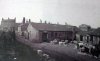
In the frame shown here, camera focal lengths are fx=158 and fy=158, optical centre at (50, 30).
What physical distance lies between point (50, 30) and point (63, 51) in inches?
16.4

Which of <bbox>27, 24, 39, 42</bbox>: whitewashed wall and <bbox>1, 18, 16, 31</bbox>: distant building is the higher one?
<bbox>1, 18, 16, 31</bbox>: distant building

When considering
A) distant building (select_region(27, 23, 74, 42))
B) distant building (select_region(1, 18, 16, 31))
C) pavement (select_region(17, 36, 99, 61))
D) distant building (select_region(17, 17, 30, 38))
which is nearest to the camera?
pavement (select_region(17, 36, 99, 61))

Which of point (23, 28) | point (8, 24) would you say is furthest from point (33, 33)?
point (8, 24)

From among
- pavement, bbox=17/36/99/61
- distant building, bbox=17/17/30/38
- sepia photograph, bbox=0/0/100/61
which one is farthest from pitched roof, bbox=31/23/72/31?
pavement, bbox=17/36/99/61

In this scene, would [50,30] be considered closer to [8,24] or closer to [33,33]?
[33,33]

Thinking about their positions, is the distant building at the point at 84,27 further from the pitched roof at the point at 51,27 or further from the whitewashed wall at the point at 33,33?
the whitewashed wall at the point at 33,33

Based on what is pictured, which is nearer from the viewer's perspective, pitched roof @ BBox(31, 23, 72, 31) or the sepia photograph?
the sepia photograph

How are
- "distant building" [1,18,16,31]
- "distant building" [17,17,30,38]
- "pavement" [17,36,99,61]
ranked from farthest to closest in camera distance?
"distant building" [1,18,16,31] → "distant building" [17,17,30,38] → "pavement" [17,36,99,61]

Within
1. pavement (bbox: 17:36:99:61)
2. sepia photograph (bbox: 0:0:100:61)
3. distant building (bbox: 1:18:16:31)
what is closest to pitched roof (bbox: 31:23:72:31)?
sepia photograph (bbox: 0:0:100:61)

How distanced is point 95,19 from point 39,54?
3.58 feet

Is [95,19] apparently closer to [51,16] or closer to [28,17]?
[51,16]

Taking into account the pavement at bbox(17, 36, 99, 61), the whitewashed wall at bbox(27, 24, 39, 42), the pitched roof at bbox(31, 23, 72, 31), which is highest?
the pitched roof at bbox(31, 23, 72, 31)

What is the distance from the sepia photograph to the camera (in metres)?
2.47

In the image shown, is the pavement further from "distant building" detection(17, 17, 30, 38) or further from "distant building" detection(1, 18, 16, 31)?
"distant building" detection(1, 18, 16, 31)
